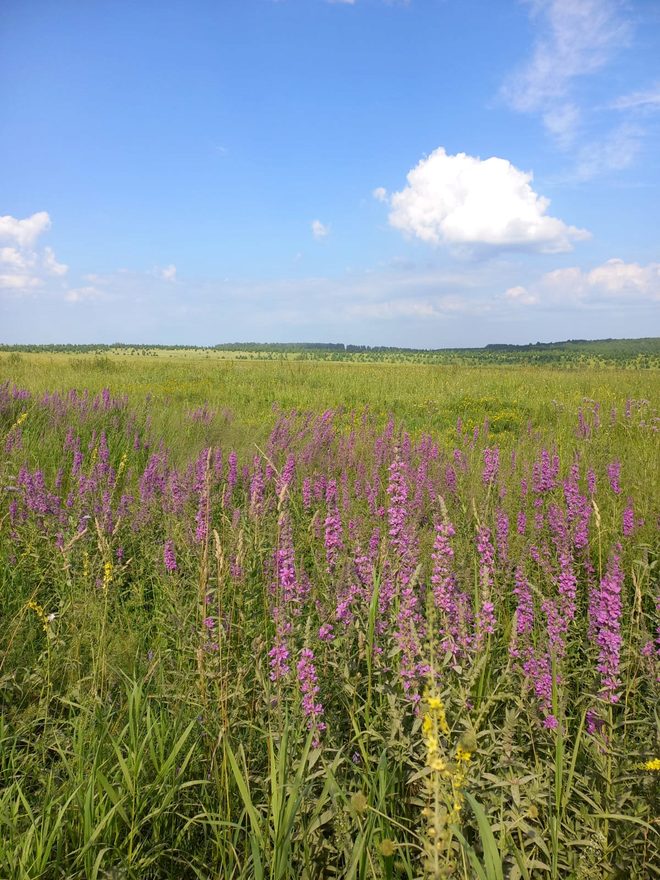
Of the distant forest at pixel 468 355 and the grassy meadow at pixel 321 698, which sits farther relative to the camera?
the distant forest at pixel 468 355

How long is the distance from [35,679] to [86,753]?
672 millimetres

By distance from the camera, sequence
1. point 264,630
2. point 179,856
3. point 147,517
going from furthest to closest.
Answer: point 147,517 < point 264,630 < point 179,856

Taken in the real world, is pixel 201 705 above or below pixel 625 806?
above

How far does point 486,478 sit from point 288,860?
4.31 m

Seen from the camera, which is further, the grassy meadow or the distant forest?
the distant forest

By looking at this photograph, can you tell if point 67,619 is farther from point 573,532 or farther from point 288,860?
point 573,532

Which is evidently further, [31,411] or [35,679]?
[31,411]

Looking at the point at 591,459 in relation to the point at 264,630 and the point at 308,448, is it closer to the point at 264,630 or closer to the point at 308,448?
the point at 308,448

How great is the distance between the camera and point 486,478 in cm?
533

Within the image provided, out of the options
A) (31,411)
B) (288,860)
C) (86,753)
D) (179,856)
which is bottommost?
(179,856)

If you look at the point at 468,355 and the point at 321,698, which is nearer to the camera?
the point at 321,698

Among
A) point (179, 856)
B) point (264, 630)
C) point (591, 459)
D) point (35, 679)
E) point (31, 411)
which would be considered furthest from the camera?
point (31, 411)

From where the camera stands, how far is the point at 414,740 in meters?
1.90

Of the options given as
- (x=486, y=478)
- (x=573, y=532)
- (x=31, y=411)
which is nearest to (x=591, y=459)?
(x=486, y=478)
